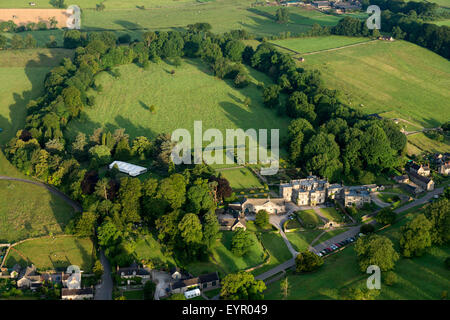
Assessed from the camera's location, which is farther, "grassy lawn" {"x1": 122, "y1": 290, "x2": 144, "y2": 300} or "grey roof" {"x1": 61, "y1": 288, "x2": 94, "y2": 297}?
"grassy lawn" {"x1": 122, "y1": 290, "x2": 144, "y2": 300}

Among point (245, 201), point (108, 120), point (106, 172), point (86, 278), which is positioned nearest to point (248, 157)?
point (245, 201)

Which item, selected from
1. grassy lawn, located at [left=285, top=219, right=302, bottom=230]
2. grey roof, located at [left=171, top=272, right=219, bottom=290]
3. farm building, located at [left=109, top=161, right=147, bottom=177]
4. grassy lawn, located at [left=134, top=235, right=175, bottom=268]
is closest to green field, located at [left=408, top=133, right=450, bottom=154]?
grassy lawn, located at [left=285, top=219, right=302, bottom=230]

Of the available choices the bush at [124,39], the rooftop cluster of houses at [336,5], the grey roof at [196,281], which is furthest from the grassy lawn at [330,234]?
the rooftop cluster of houses at [336,5]

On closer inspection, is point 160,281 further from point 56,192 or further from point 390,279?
point 56,192

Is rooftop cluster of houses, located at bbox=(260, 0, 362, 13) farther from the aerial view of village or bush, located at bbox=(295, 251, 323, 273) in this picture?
bush, located at bbox=(295, 251, 323, 273)

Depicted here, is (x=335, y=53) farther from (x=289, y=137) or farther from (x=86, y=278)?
(x=86, y=278)

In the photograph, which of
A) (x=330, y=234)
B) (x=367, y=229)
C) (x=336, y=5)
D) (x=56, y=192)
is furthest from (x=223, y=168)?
(x=336, y=5)

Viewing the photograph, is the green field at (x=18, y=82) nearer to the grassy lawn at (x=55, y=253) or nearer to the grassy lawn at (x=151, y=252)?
the grassy lawn at (x=55, y=253)
